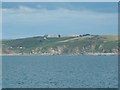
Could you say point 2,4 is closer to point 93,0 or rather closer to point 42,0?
point 42,0

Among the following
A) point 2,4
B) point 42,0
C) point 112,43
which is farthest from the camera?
point 112,43

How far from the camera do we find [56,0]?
36.4 feet

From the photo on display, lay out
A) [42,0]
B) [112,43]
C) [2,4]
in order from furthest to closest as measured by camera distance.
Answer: [112,43] → [2,4] → [42,0]

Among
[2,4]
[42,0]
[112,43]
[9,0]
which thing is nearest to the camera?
[42,0]

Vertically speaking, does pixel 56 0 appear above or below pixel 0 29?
above

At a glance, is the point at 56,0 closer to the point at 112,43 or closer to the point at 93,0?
the point at 93,0

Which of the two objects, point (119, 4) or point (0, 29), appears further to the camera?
point (0, 29)

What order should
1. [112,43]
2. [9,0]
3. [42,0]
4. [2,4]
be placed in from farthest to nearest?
[112,43], [2,4], [9,0], [42,0]

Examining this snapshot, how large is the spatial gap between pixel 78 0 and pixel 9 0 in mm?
2076


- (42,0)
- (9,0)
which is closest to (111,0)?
(42,0)

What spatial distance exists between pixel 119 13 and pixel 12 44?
19002 cm

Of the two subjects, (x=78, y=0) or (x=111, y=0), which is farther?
(x=111, y=0)

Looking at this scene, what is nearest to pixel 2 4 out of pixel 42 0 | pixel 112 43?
pixel 42 0

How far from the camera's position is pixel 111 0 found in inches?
467
